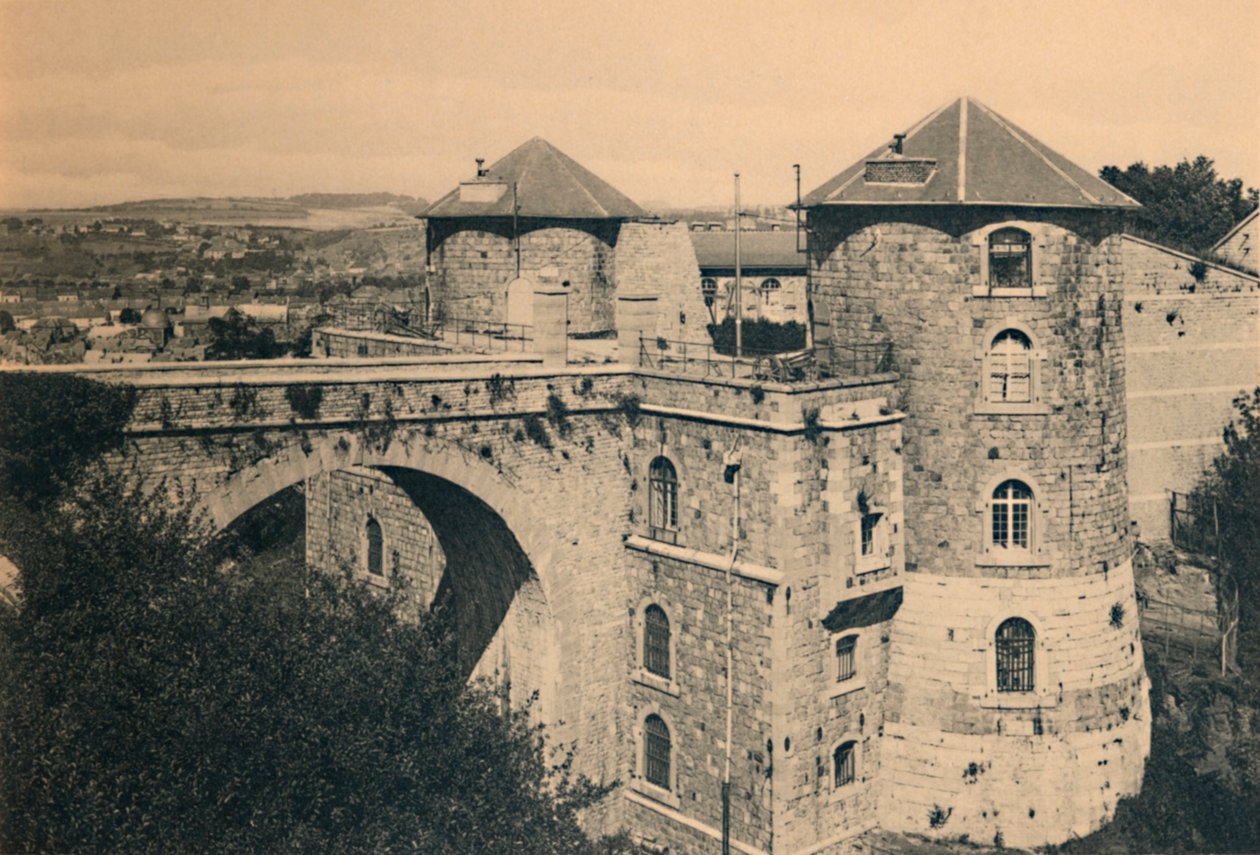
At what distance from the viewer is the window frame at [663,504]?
96.7 ft

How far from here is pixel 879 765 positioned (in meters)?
29.4

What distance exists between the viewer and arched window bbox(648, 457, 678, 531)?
2956cm

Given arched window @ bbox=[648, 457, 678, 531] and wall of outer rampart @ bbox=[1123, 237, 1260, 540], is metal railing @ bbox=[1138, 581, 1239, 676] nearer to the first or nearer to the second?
wall of outer rampart @ bbox=[1123, 237, 1260, 540]

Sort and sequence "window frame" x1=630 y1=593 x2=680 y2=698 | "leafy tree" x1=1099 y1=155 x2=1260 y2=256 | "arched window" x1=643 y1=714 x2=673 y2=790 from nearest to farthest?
1. "window frame" x1=630 y1=593 x2=680 y2=698
2. "arched window" x1=643 y1=714 x2=673 y2=790
3. "leafy tree" x1=1099 y1=155 x2=1260 y2=256

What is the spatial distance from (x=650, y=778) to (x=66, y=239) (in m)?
20.4

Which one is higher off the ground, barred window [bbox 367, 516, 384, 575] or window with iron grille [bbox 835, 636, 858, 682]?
barred window [bbox 367, 516, 384, 575]

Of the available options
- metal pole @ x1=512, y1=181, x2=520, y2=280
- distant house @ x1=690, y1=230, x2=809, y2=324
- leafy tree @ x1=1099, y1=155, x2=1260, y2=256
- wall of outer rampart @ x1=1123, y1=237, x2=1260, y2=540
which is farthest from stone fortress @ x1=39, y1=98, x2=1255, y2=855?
leafy tree @ x1=1099, y1=155, x2=1260, y2=256

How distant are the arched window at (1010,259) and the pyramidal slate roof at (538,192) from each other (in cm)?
1291

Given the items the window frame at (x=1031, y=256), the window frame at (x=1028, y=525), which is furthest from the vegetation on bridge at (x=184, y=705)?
the window frame at (x=1031, y=256)

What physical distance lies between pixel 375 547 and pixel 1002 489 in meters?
16.6

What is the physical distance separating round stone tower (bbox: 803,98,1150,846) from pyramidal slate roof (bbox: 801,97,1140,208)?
0.06 meters

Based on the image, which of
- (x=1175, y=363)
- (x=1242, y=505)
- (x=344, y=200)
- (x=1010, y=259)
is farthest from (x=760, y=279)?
→ (x=1010, y=259)

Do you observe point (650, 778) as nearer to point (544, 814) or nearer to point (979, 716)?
point (544, 814)

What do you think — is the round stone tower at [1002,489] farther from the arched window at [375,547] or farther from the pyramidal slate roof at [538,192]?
the arched window at [375,547]
